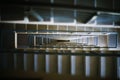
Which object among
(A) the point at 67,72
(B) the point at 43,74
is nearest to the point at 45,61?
(B) the point at 43,74

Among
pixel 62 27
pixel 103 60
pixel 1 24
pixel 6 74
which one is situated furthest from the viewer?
pixel 62 27

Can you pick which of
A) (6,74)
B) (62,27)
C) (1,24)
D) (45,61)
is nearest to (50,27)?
(62,27)

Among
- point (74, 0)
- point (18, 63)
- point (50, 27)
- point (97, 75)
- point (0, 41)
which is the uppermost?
point (74, 0)

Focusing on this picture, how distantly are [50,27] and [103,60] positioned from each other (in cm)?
208

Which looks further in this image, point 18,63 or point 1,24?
point 1,24

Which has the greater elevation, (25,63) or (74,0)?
(74,0)

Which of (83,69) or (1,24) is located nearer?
(83,69)

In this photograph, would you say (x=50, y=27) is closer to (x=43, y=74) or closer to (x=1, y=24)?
(x=1, y=24)

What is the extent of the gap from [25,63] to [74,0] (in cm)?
127

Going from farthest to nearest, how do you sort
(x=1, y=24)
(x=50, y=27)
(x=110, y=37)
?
(x=50, y=27)
(x=110, y=37)
(x=1, y=24)

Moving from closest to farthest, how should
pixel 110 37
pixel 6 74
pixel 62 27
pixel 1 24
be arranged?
pixel 6 74, pixel 1 24, pixel 110 37, pixel 62 27

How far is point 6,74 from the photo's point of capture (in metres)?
2.63

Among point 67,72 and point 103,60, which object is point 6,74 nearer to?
point 67,72

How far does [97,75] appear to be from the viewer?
2680 mm
